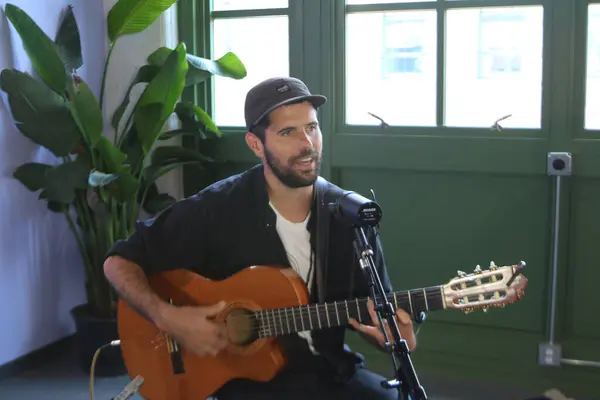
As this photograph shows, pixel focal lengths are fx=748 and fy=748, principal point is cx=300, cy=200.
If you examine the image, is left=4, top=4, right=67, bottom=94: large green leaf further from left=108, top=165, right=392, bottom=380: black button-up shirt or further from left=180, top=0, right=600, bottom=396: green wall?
left=108, top=165, right=392, bottom=380: black button-up shirt

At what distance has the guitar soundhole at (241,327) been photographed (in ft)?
6.37

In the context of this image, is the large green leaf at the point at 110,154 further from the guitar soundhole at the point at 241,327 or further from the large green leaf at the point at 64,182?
the guitar soundhole at the point at 241,327

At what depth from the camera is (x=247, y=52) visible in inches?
131

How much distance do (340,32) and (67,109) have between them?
1138mm

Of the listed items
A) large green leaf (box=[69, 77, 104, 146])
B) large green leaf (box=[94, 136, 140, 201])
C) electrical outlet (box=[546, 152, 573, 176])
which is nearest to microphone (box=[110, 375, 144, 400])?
large green leaf (box=[94, 136, 140, 201])

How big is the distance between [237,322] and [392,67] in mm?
1526

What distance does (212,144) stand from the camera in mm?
3363

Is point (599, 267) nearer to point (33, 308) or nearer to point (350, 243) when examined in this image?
point (350, 243)

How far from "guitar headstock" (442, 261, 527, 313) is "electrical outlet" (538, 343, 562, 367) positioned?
1.32m

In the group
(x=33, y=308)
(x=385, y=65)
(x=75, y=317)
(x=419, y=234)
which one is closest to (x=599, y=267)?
(x=419, y=234)

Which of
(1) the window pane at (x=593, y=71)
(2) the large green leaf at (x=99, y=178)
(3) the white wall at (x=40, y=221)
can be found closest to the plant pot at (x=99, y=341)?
(3) the white wall at (x=40, y=221)

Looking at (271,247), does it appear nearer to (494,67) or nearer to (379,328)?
(379,328)

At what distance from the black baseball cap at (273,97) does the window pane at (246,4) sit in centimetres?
127

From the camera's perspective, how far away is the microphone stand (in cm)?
136
